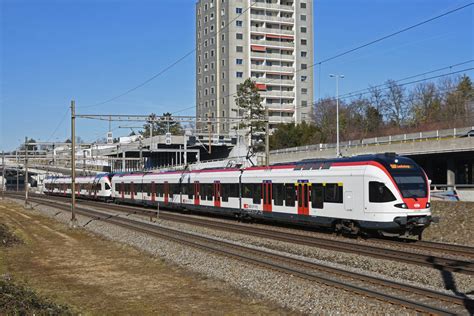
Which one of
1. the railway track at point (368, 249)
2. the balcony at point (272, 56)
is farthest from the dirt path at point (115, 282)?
the balcony at point (272, 56)

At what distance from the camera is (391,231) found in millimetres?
20891

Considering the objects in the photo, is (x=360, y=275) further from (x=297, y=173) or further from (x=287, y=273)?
(x=297, y=173)

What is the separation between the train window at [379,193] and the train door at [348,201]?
1027mm

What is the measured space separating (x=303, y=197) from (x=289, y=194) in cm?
131

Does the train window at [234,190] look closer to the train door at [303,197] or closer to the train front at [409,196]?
the train door at [303,197]

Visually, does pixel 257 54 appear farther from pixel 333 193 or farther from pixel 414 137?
pixel 333 193

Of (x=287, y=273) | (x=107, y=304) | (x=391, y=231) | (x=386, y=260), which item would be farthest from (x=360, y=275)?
(x=391, y=231)

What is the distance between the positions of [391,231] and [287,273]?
24.7 ft

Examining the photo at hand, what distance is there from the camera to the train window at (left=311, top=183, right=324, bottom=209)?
23.8 metres

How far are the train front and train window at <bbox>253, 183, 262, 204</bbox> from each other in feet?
29.2

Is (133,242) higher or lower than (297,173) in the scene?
lower

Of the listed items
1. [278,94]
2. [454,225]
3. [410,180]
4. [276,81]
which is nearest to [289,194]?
[410,180]

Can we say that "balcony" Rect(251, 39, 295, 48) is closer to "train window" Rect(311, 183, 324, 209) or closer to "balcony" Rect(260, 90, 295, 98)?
"balcony" Rect(260, 90, 295, 98)

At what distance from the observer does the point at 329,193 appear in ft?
76.4
